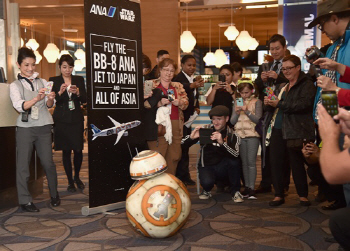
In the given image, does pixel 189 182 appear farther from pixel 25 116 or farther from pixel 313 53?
pixel 313 53

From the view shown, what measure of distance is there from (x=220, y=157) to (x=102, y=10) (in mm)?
1995

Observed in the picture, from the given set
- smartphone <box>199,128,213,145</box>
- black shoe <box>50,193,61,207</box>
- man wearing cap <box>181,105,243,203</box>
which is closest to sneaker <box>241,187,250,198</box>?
man wearing cap <box>181,105,243,203</box>

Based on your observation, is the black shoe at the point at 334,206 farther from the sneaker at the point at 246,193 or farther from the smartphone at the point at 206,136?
the smartphone at the point at 206,136

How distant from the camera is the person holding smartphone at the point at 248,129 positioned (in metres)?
4.82

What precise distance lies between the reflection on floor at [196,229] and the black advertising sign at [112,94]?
0.37m

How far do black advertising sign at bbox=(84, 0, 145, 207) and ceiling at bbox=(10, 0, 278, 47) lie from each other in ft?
19.9

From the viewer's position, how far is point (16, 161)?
14.4 ft

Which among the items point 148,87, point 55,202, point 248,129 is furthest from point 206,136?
point 55,202

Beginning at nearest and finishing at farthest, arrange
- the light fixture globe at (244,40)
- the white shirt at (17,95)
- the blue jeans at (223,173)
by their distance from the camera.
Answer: the white shirt at (17,95) < the blue jeans at (223,173) < the light fixture globe at (244,40)

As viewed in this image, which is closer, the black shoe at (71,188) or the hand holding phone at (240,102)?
the hand holding phone at (240,102)

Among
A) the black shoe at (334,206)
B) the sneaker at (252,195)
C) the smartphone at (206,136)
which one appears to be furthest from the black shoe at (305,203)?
the smartphone at (206,136)

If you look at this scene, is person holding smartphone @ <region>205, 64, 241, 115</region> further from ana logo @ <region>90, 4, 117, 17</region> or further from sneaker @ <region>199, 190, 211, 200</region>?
ana logo @ <region>90, 4, 117, 17</region>

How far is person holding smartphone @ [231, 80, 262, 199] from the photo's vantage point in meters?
4.82

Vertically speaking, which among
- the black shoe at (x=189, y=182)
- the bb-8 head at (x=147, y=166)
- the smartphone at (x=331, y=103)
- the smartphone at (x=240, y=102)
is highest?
the smartphone at (x=331, y=103)
